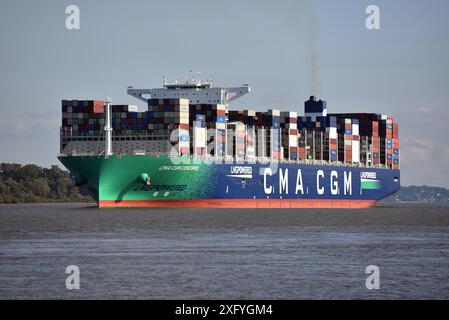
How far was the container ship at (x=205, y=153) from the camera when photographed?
89.9 meters

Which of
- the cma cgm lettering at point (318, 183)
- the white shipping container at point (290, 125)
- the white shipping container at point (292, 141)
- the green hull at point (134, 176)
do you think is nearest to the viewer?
the green hull at point (134, 176)

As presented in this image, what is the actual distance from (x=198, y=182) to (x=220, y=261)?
165 feet

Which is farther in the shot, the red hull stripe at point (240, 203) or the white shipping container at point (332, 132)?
the white shipping container at point (332, 132)

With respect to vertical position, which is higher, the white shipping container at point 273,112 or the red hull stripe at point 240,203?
the white shipping container at point 273,112

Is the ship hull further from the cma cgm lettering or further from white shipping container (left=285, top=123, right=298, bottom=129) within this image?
white shipping container (left=285, top=123, right=298, bottom=129)

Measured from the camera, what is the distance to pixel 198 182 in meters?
92.9

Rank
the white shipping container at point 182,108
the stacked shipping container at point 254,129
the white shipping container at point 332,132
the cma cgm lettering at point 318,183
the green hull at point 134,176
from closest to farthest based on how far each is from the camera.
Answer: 1. the green hull at point 134,176
2. the white shipping container at point 182,108
3. the stacked shipping container at point 254,129
4. the cma cgm lettering at point 318,183
5. the white shipping container at point 332,132

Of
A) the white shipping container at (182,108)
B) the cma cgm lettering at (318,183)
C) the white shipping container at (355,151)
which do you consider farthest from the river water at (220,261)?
the white shipping container at (355,151)

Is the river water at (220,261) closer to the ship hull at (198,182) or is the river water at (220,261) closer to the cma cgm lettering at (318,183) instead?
the ship hull at (198,182)

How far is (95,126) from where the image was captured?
305ft

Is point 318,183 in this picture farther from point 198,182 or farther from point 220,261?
point 220,261

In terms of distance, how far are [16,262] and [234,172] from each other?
2246 inches

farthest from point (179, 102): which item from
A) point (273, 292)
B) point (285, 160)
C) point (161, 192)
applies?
point (273, 292)
